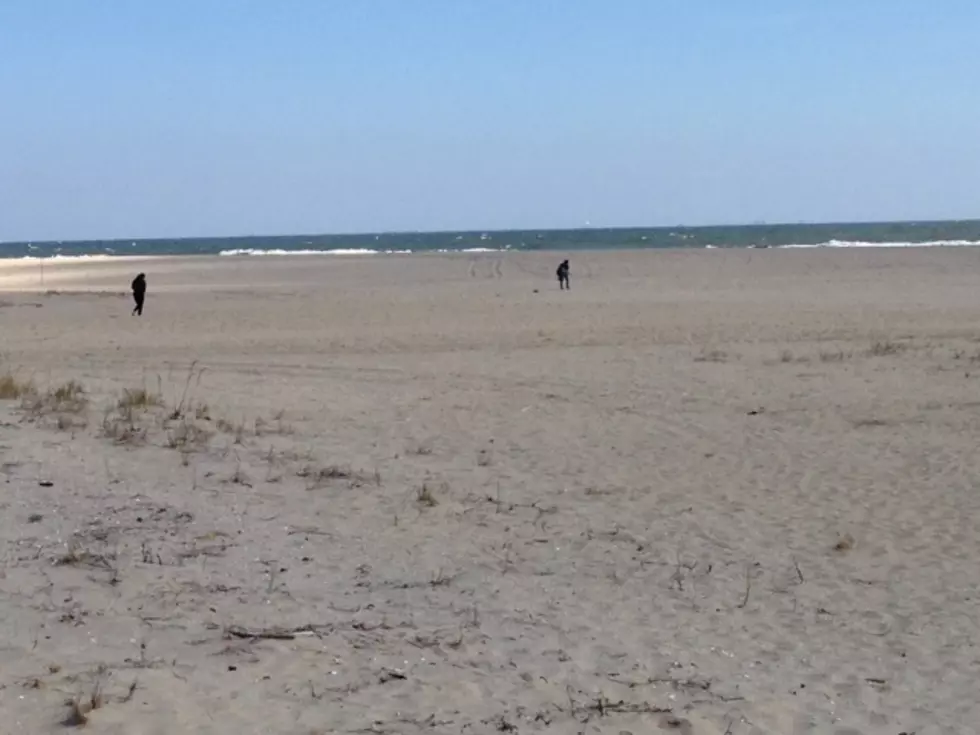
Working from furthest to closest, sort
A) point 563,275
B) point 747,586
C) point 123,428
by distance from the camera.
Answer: point 563,275
point 123,428
point 747,586

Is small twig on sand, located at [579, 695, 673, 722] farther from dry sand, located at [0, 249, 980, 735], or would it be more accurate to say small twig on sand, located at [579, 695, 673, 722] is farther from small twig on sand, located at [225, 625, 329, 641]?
small twig on sand, located at [225, 625, 329, 641]

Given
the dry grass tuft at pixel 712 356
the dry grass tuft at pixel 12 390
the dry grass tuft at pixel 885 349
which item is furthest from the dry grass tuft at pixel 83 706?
the dry grass tuft at pixel 885 349

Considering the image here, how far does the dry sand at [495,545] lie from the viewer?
580 centimetres

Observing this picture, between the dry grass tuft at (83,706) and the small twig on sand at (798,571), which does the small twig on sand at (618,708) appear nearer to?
the dry grass tuft at (83,706)

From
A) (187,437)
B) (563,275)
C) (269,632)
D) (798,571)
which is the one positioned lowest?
(798,571)

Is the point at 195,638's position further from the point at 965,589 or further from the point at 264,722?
the point at 965,589

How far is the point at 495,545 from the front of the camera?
340 inches

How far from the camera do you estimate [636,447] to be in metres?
12.6

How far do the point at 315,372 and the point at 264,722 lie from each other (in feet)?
42.2

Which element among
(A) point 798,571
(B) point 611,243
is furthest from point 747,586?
(B) point 611,243

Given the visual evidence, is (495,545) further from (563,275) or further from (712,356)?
(563,275)

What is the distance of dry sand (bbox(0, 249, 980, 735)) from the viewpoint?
5797 millimetres

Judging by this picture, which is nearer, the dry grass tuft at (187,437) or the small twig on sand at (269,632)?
the small twig on sand at (269,632)

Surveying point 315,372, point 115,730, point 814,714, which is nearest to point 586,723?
point 814,714
